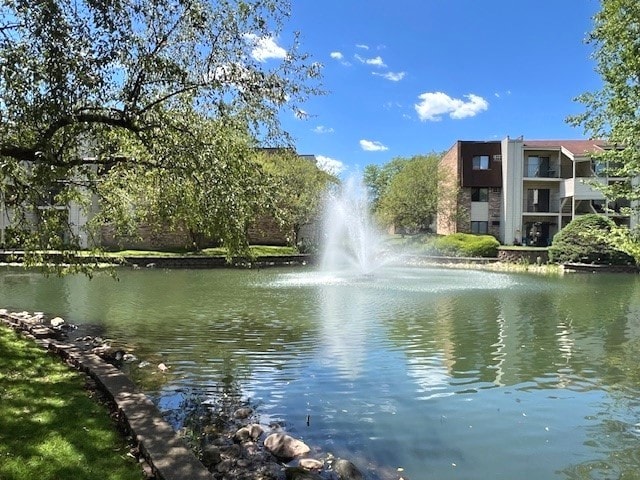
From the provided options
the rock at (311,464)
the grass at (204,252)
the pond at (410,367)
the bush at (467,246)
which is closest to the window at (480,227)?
the bush at (467,246)

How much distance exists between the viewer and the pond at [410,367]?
5559 millimetres

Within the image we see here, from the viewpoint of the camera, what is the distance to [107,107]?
7.32 m

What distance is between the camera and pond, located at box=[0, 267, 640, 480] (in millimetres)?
5559

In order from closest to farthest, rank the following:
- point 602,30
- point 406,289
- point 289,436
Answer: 1. point 289,436
2. point 602,30
3. point 406,289

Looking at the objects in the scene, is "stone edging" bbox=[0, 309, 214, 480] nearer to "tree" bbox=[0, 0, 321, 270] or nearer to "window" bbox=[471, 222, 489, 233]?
"tree" bbox=[0, 0, 321, 270]

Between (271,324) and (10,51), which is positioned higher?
(10,51)

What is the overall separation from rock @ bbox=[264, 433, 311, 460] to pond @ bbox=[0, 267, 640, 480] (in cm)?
28

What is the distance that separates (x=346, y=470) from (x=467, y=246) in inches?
1241

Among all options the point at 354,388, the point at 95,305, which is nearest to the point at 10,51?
the point at 354,388

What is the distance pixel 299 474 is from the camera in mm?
4789

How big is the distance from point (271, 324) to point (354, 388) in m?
5.06

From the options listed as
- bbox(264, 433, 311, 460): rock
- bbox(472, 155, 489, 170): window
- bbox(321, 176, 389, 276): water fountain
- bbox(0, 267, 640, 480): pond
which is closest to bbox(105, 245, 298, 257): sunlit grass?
bbox(321, 176, 389, 276): water fountain

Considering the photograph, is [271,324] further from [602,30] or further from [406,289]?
[602,30]

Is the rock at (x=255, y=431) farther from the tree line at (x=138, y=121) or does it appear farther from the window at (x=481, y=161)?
the window at (x=481, y=161)
